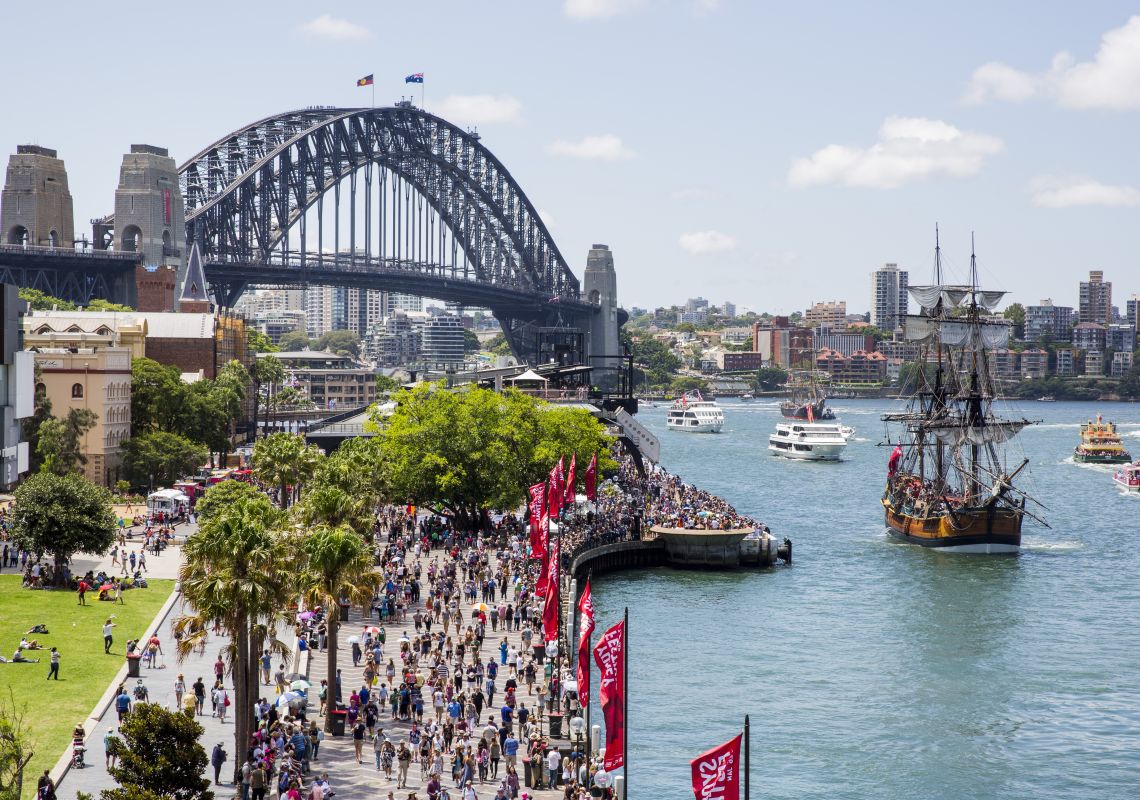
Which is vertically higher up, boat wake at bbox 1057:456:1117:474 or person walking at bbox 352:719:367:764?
person walking at bbox 352:719:367:764

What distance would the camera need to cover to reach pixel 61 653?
138 ft

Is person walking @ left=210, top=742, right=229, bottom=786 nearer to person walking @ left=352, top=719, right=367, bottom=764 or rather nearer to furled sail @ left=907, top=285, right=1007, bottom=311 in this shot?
person walking @ left=352, top=719, right=367, bottom=764

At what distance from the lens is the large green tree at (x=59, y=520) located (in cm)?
5194

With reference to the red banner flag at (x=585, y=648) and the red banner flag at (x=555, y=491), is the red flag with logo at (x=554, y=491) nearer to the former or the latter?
the red banner flag at (x=555, y=491)

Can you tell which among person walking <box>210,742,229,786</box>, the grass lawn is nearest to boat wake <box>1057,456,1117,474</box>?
the grass lawn

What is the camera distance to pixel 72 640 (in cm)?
4375

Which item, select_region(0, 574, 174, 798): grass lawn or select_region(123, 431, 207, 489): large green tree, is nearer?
select_region(0, 574, 174, 798): grass lawn

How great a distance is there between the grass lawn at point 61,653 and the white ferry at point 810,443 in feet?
384

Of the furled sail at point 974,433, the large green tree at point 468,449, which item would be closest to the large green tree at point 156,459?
the large green tree at point 468,449

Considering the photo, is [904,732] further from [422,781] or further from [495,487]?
[495,487]

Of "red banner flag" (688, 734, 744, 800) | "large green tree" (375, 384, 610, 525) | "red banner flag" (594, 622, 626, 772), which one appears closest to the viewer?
"red banner flag" (688, 734, 744, 800)

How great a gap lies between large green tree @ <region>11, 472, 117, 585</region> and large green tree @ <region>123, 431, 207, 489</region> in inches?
1037

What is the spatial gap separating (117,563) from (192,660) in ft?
55.3

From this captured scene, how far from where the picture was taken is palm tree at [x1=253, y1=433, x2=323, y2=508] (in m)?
66.8
